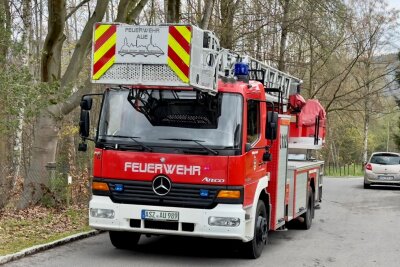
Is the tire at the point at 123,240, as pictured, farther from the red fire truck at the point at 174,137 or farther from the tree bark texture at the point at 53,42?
the tree bark texture at the point at 53,42

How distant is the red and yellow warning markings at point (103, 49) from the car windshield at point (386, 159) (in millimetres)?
19325

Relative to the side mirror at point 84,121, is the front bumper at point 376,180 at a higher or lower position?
lower

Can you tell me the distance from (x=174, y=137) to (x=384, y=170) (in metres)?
18.7

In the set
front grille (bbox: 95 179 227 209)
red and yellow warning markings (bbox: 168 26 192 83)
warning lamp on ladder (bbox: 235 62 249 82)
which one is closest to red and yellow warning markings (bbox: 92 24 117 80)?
red and yellow warning markings (bbox: 168 26 192 83)

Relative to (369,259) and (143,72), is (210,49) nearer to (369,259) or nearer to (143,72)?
(143,72)

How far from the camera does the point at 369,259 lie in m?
9.40

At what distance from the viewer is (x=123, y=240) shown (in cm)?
948

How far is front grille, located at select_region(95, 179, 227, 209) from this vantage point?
319 inches

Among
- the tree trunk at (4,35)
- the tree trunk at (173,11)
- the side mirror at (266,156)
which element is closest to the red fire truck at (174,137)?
the side mirror at (266,156)

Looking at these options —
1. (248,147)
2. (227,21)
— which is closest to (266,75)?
(248,147)

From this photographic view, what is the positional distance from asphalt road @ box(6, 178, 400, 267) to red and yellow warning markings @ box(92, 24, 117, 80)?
2631 millimetres

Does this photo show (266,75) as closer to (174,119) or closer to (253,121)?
(253,121)

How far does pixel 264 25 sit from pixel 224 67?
1451 cm

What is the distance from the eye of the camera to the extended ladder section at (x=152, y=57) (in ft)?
25.7
